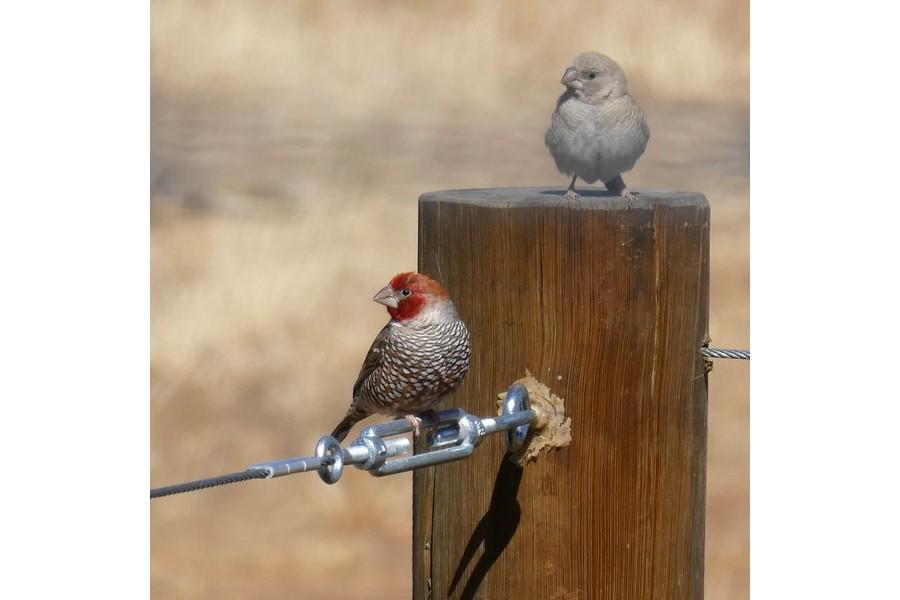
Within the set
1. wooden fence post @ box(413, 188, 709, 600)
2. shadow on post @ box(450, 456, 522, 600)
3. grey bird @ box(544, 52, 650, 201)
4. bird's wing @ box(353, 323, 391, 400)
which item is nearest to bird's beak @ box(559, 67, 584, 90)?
grey bird @ box(544, 52, 650, 201)

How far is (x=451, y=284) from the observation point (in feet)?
6.04

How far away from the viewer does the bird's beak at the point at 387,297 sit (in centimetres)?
203

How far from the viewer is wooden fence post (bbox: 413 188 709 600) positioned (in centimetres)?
172

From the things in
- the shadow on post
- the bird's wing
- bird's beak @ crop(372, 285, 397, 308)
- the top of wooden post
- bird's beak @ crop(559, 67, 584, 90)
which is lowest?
the shadow on post

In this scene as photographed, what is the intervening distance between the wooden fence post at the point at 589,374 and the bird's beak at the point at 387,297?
20cm

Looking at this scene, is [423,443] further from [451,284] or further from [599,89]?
[599,89]

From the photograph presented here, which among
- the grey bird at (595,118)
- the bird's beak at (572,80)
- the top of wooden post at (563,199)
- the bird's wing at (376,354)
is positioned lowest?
the bird's wing at (376,354)

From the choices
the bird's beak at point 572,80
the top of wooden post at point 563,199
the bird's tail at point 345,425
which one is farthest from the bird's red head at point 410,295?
the bird's beak at point 572,80

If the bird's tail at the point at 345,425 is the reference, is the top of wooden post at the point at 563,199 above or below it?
above

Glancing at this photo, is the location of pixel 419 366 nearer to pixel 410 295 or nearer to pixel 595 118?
pixel 410 295

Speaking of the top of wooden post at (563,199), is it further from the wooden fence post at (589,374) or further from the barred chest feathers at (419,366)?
the barred chest feathers at (419,366)

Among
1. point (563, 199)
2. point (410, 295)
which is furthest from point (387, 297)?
point (563, 199)

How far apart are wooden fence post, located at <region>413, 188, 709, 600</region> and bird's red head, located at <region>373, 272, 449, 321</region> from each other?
3 cm

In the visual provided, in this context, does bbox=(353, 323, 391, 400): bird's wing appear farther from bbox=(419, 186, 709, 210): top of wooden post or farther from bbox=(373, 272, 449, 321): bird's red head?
bbox=(419, 186, 709, 210): top of wooden post
